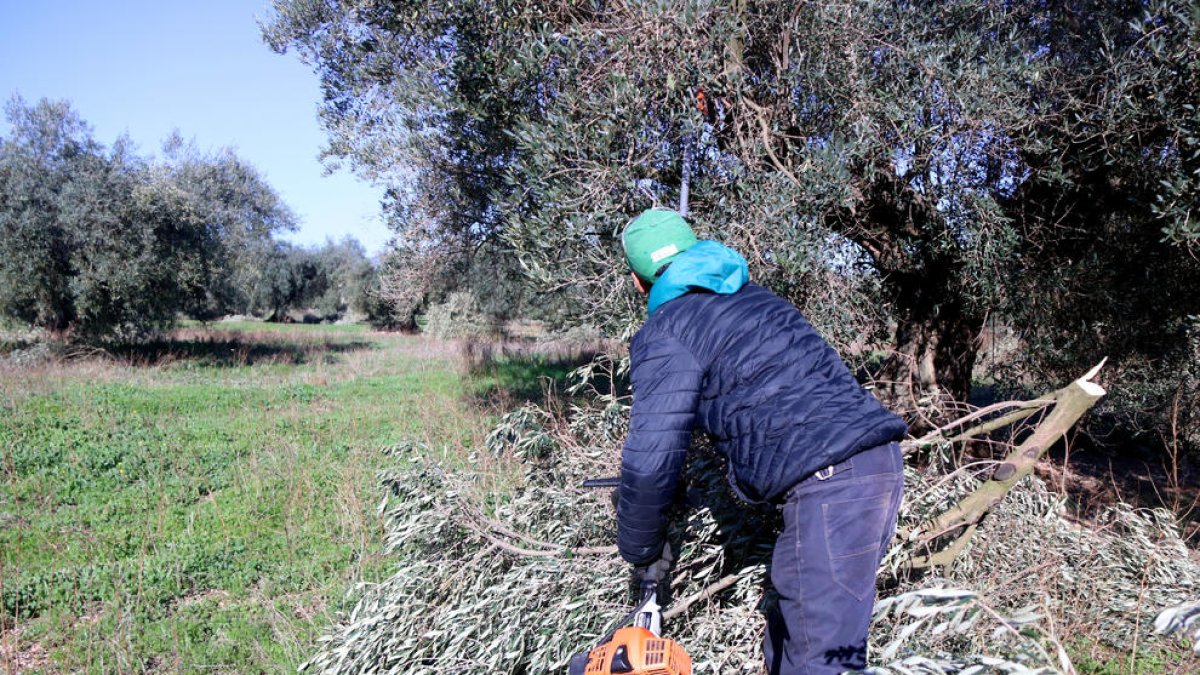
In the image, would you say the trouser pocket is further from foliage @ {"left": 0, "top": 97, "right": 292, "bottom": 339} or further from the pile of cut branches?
foliage @ {"left": 0, "top": 97, "right": 292, "bottom": 339}

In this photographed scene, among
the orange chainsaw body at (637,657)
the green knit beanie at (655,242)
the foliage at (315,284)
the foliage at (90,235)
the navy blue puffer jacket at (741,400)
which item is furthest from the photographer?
the foliage at (315,284)

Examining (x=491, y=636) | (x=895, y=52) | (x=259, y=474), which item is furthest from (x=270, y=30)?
(x=491, y=636)

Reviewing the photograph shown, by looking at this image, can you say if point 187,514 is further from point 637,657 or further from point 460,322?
point 460,322

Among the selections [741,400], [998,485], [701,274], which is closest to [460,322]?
[998,485]

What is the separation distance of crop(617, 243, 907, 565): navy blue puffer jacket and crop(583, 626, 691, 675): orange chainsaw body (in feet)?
1.12

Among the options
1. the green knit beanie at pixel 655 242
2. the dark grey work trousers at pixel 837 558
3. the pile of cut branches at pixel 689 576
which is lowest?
the pile of cut branches at pixel 689 576

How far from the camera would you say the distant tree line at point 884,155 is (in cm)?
440

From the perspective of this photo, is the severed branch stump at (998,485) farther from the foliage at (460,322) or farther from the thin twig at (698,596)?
the foliage at (460,322)

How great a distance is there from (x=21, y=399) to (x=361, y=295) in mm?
32056

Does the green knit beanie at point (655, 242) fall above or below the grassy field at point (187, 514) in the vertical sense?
above

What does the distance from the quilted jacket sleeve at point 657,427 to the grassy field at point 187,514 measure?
220 cm

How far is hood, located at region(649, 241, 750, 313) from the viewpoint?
238 centimetres

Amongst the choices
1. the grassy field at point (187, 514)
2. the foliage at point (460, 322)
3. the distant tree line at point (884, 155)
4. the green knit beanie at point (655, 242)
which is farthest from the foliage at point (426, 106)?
the foliage at point (460, 322)

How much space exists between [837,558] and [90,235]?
1733 centimetres
